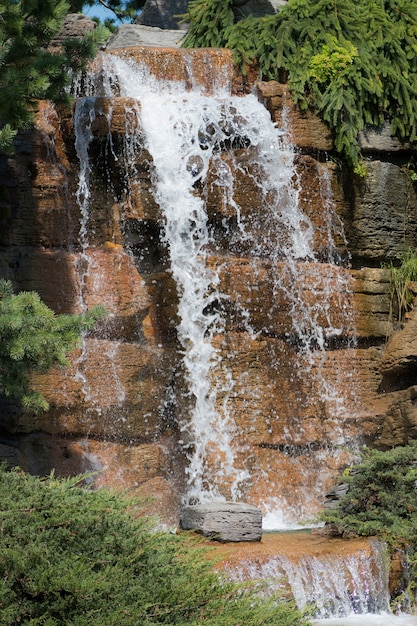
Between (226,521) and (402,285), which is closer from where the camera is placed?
(226,521)

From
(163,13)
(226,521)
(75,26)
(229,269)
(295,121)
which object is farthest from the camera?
(163,13)

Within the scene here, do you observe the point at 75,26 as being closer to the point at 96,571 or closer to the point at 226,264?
the point at 226,264

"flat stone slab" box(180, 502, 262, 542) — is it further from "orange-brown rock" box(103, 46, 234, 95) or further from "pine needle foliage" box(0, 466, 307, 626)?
"orange-brown rock" box(103, 46, 234, 95)

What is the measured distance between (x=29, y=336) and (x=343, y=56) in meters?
6.98

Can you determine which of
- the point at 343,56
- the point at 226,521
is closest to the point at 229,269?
the point at 343,56

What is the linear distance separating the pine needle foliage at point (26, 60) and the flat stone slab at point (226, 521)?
3.75 meters

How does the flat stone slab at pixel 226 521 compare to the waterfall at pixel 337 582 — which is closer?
the waterfall at pixel 337 582

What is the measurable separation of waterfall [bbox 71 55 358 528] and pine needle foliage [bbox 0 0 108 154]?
2.62 meters

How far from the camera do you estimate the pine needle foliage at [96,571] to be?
535cm

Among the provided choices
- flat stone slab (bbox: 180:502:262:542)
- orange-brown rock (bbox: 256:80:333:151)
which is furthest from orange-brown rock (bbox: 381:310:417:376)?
flat stone slab (bbox: 180:502:262:542)

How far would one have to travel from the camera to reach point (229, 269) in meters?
12.0

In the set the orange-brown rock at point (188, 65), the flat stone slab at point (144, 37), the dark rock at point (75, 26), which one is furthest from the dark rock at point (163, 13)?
the orange-brown rock at point (188, 65)

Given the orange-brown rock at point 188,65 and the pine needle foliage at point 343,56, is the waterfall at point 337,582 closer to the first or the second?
the pine needle foliage at point 343,56

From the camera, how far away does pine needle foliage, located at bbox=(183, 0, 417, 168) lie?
42.9ft
